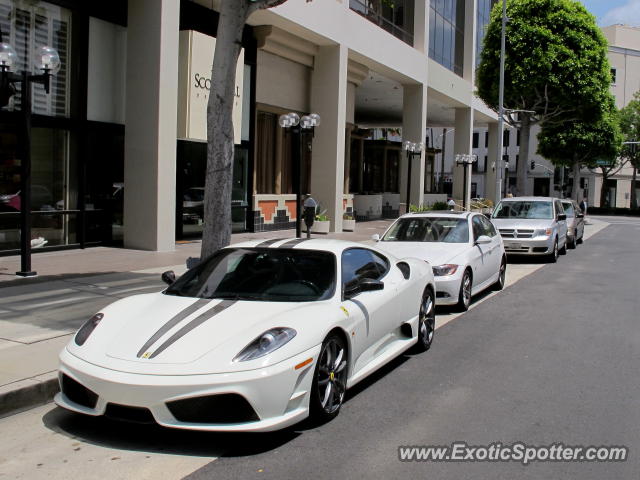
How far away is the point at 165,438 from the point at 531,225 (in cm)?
1433

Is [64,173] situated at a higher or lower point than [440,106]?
lower

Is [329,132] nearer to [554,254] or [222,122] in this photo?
[554,254]

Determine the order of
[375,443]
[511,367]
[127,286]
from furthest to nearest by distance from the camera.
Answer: [127,286], [511,367], [375,443]

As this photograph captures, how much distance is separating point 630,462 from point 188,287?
148 inches

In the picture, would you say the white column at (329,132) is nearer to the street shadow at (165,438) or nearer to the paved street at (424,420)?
the paved street at (424,420)

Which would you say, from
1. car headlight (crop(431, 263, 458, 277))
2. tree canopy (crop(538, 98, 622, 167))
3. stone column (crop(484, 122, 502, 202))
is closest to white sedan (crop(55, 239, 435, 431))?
car headlight (crop(431, 263, 458, 277))

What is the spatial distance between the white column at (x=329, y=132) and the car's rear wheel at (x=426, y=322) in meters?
15.9

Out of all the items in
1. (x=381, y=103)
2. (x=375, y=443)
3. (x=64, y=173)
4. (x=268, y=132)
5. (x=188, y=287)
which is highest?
(x=381, y=103)

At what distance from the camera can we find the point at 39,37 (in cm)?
1406

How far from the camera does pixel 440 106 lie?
3928 cm

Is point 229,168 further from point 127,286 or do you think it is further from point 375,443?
point 375,443

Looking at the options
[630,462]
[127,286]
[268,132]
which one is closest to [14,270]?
[127,286]

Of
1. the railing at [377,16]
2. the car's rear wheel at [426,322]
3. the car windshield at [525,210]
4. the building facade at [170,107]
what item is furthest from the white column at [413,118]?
the car's rear wheel at [426,322]

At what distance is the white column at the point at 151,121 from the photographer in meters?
15.1
